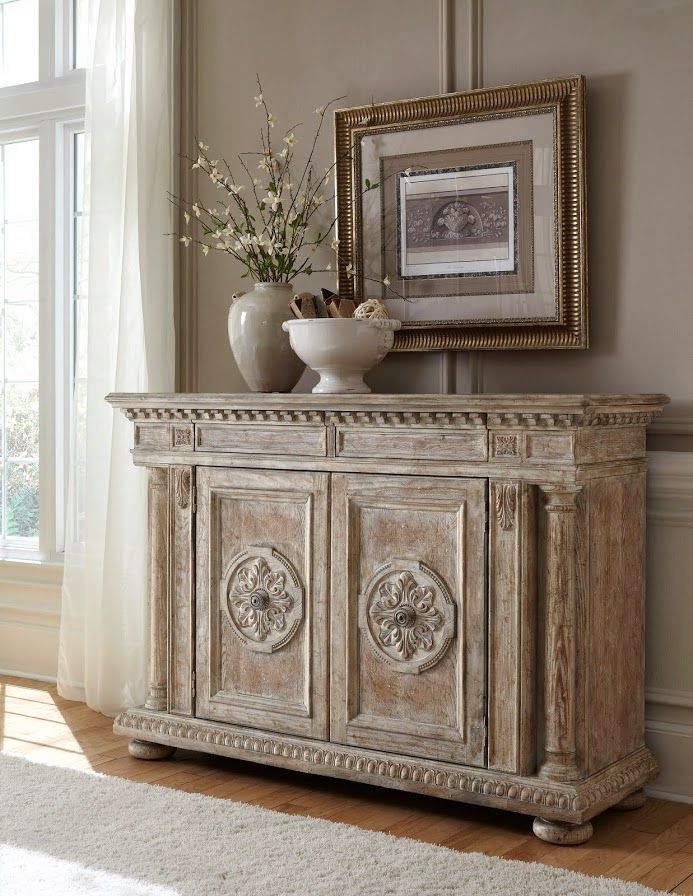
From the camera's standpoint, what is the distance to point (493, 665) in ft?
8.31

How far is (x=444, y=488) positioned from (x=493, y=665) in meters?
0.41

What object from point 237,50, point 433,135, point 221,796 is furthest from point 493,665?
point 237,50

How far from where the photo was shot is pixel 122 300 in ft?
11.6

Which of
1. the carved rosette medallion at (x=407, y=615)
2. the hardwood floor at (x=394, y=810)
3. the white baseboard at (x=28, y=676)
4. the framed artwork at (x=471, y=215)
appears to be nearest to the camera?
the hardwood floor at (x=394, y=810)

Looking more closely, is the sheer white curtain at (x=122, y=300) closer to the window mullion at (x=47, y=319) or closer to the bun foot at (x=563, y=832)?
the window mullion at (x=47, y=319)

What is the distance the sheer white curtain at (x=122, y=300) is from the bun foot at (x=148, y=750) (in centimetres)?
43

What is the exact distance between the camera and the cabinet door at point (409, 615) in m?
2.56

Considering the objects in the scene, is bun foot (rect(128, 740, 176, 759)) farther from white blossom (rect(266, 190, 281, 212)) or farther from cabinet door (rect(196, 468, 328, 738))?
white blossom (rect(266, 190, 281, 212))

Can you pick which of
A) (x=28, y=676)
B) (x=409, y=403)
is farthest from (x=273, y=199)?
(x=28, y=676)

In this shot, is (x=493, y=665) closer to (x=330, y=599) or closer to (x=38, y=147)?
(x=330, y=599)

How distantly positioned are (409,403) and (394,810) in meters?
0.97

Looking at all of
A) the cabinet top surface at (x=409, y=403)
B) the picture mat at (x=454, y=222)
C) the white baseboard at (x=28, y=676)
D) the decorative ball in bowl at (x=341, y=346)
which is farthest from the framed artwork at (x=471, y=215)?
the white baseboard at (x=28, y=676)

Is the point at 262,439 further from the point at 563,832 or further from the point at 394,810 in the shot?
the point at 563,832

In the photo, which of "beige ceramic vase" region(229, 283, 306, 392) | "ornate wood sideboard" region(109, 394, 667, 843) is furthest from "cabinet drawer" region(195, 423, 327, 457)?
"beige ceramic vase" region(229, 283, 306, 392)
